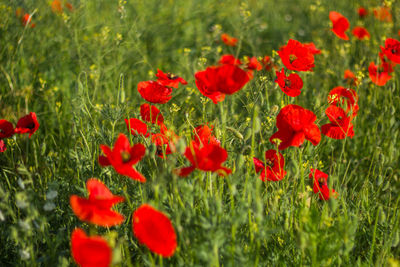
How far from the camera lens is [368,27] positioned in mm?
4039

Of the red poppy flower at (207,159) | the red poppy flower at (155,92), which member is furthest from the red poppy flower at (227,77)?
the red poppy flower at (155,92)

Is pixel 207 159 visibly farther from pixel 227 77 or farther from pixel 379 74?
pixel 379 74

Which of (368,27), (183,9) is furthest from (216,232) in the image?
(368,27)

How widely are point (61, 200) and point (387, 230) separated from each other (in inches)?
52.1

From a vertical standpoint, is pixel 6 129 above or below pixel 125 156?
below

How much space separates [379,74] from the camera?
2359mm

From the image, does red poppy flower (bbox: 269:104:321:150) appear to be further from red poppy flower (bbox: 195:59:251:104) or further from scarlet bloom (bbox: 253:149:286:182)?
red poppy flower (bbox: 195:59:251:104)

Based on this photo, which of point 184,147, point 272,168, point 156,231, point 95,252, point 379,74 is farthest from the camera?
point 379,74

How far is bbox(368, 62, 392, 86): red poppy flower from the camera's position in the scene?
229cm

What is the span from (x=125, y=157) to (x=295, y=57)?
977 millimetres

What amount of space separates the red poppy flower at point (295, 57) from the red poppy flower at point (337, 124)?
24 cm

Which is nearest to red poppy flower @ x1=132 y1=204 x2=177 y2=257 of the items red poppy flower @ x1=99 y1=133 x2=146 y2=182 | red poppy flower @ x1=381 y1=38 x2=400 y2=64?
red poppy flower @ x1=99 y1=133 x2=146 y2=182

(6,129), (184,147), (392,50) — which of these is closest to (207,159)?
(184,147)

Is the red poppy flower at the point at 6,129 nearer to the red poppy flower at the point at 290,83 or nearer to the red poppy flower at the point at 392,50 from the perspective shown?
the red poppy flower at the point at 290,83
